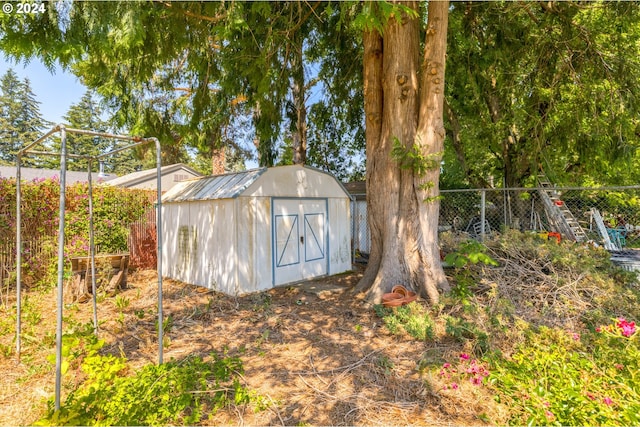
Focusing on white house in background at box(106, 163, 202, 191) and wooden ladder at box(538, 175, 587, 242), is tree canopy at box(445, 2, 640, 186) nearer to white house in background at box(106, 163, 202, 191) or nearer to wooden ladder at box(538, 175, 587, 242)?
wooden ladder at box(538, 175, 587, 242)

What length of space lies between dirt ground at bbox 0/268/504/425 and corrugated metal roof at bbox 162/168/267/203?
191 centimetres

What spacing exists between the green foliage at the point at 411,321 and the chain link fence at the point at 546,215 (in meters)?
4.14

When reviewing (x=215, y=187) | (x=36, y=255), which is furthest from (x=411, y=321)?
(x=36, y=255)

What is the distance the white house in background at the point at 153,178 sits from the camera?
46.1 feet

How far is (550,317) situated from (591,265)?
1578 millimetres

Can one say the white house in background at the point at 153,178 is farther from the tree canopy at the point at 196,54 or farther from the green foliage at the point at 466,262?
the green foliage at the point at 466,262

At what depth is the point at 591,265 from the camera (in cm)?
472

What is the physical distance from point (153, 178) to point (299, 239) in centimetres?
1148

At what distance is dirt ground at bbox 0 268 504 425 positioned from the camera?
2.48m

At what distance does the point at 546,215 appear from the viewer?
30.8ft

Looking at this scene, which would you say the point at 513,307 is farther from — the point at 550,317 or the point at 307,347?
the point at 307,347

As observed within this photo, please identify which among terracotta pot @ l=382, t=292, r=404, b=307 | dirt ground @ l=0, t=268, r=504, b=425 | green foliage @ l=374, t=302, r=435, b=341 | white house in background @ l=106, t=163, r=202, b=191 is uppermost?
white house in background @ l=106, t=163, r=202, b=191

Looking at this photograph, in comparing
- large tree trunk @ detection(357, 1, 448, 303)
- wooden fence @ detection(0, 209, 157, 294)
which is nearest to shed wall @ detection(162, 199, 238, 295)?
wooden fence @ detection(0, 209, 157, 294)

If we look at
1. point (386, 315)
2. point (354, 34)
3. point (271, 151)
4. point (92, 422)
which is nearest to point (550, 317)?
point (386, 315)
